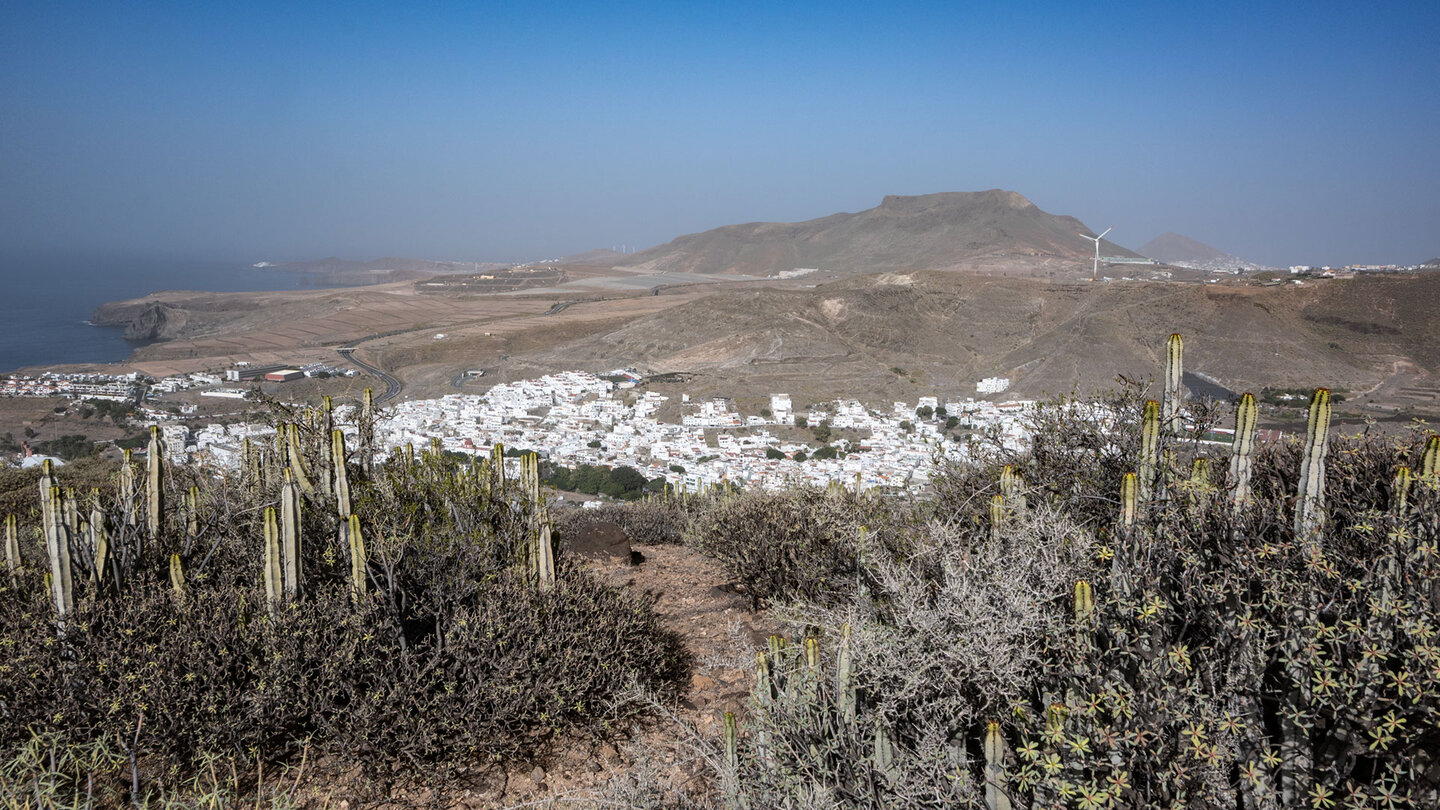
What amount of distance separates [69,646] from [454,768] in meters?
2.11

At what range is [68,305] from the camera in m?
106

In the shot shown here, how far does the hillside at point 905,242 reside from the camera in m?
104

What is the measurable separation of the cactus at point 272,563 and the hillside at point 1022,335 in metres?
31.5

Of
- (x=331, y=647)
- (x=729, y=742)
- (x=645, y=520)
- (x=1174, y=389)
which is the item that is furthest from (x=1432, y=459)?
(x=645, y=520)

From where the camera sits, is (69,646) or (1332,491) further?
(69,646)

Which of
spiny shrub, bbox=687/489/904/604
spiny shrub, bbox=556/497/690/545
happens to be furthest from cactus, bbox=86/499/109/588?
spiny shrub, bbox=556/497/690/545

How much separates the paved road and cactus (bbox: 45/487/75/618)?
31.1 metres

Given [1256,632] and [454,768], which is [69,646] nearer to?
[454,768]

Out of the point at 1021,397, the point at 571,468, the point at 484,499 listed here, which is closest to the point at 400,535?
the point at 484,499

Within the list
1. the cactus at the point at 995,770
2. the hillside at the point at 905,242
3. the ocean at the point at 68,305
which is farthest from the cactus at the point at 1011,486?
the hillside at the point at 905,242

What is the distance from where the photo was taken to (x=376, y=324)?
65.3 m

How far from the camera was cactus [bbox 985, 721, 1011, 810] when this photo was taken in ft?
8.98

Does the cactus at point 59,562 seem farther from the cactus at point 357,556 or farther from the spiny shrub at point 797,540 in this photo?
the spiny shrub at point 797,540

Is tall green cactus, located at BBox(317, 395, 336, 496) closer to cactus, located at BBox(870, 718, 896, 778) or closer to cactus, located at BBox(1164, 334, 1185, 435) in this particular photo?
cactus, located at BBox(870, 718, 896, 778)
